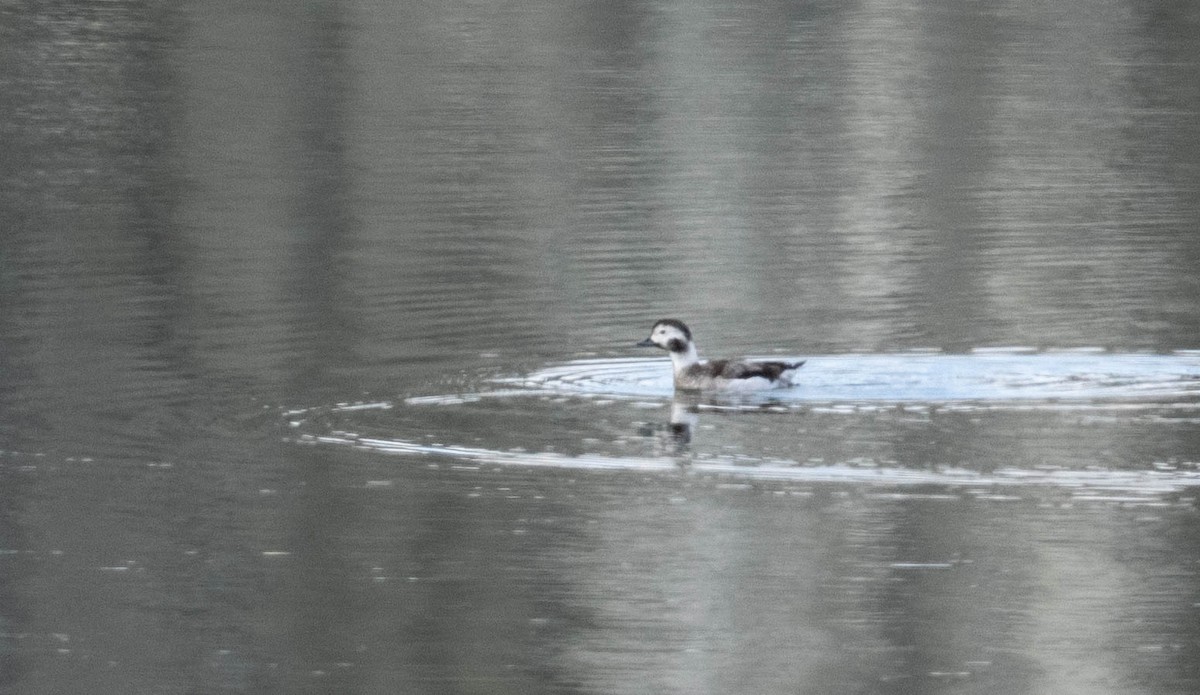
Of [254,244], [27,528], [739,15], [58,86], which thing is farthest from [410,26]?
[27,528]

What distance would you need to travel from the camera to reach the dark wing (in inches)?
565

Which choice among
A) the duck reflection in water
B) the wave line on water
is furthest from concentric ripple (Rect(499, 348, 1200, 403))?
the wave line on water

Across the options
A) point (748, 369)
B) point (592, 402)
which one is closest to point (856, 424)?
point (748, 369)

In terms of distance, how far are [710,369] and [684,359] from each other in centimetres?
23

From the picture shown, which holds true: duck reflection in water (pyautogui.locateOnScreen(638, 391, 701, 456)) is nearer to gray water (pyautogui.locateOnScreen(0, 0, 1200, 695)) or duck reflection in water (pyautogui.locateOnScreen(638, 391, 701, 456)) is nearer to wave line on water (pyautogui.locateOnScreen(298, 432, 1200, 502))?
gray water (pyautogui.locateOnScreen(0, 0, 1200, 695))

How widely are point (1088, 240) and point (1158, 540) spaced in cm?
1064

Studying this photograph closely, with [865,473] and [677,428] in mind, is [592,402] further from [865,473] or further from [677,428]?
[865,473]

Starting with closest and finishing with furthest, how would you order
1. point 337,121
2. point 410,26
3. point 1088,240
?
point 1088,240 < point 337,121 < point 410,26

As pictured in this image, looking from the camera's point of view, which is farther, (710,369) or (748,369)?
(710,369)

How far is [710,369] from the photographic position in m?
14.7

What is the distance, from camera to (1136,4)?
161ft

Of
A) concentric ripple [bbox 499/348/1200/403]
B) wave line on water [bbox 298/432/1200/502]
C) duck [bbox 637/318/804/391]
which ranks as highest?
wave line on water [bbox 298/432/1200/502]

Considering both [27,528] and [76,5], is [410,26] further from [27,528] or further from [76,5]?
[27,528]

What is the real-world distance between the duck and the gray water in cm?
11
